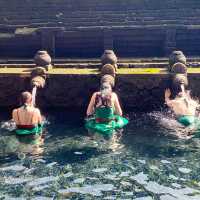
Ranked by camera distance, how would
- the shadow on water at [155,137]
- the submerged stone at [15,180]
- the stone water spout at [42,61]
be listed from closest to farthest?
the submerged stone at [15,180] < the shadow on water at [155,137] < the stone water spout at [42,61]

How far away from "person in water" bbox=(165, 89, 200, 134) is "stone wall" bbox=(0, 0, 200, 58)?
24.4 feet

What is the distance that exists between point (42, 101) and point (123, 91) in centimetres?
330

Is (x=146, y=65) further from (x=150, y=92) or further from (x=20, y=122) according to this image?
(x=20, y=122)

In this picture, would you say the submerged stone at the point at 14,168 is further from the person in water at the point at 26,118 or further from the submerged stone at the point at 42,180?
the person in water at the point at 26,118

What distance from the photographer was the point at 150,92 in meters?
16.1

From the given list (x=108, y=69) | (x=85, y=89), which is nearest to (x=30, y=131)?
(x=85, y=89)

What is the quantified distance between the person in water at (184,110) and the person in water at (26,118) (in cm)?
494

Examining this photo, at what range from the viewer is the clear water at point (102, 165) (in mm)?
9305

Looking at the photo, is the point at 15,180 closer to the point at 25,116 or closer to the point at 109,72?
the point at 25,116

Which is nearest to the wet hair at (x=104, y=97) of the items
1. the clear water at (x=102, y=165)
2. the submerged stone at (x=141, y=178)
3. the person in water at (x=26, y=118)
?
the clear water at (x=102, y=165)

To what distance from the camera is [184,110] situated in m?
14.2

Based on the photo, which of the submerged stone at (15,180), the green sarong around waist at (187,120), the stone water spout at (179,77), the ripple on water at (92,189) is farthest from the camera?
the stone water spout at (179,77)

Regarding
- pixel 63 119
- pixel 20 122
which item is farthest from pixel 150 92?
pixel 20 122

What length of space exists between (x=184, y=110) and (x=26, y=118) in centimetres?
544
